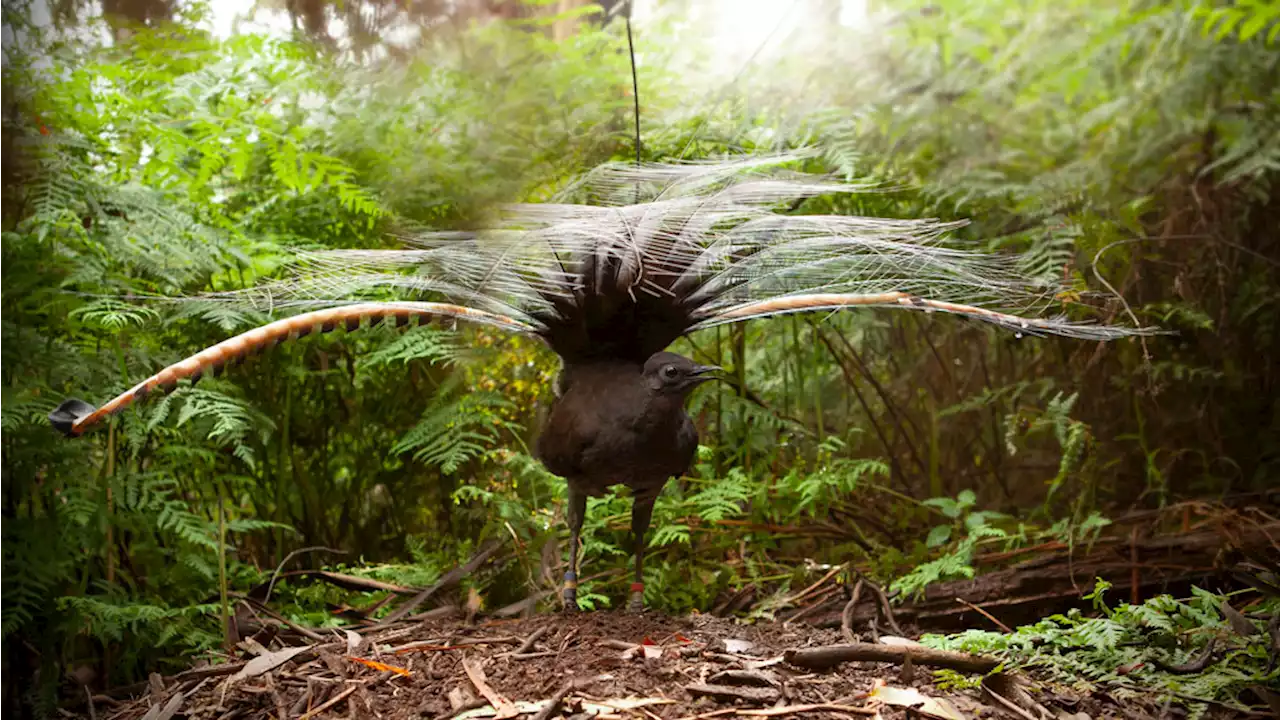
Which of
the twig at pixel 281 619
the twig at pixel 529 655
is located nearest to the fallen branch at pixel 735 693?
the twig at pixel 529 655

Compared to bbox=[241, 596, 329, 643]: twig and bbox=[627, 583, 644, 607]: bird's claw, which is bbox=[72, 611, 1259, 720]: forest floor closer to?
bbox=[241, 596, 329, 643]: twig

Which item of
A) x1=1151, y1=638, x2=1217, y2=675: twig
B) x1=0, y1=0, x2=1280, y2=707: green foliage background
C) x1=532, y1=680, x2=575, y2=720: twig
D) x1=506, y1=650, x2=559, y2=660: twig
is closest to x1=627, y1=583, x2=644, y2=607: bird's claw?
x1=0, y1=0, x2=1280, y2=707: green foliage background

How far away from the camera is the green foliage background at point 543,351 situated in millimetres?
2100

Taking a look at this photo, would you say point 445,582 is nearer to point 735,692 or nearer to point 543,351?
point 543,351

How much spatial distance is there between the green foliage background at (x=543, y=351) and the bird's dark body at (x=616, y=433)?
451 mm

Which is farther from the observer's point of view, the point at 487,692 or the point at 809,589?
the point at 809,589

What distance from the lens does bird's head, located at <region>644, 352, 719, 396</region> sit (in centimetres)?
195

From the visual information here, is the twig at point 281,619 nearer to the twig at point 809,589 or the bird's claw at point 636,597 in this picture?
the bird's claw at point 636,597

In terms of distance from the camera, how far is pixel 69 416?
4.97 feet

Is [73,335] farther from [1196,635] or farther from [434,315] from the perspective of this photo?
[1196,635]

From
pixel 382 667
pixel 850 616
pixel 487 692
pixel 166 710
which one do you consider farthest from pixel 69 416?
pixel 850 616

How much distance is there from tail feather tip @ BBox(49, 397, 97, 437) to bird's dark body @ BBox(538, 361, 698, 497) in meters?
0.90

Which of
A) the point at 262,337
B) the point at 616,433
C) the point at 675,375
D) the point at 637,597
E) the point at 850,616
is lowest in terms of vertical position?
the point at 850,616

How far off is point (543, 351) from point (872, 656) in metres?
1.42
